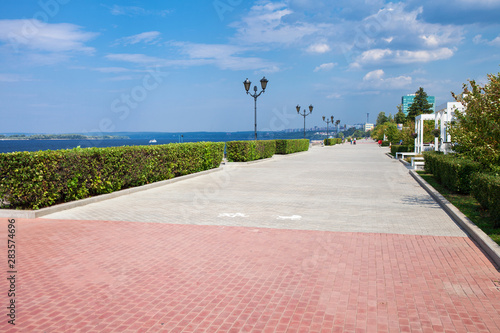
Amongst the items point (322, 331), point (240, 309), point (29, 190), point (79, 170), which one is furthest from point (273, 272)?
point (79, 170)

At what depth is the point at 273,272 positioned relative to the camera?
17.4ft

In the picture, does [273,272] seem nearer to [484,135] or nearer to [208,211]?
[208,211]

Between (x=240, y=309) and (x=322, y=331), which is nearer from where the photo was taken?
(x=322, y=331)

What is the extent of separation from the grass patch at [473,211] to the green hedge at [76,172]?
8.93 meters

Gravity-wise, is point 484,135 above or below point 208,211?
above

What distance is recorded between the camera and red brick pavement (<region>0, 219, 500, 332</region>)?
3965 millimetres

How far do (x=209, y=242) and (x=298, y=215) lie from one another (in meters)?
2.80

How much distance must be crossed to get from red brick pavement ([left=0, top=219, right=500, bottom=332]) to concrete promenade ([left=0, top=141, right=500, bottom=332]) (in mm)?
17

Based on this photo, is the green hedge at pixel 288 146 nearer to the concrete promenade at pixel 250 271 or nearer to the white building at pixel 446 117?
the white building at pixel 446 117

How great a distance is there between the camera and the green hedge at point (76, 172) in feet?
29.3

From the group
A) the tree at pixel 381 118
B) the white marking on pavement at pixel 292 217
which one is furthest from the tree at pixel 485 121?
the tree at pixel 381 118

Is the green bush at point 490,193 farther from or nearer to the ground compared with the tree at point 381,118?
nearer to the ground

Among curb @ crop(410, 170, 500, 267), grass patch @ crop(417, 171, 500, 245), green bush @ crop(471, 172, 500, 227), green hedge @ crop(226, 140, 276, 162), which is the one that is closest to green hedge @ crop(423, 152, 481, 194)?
grass patch @ crop(417, 171, 500, 245)

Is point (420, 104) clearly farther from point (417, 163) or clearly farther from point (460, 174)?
point (460, 174)
